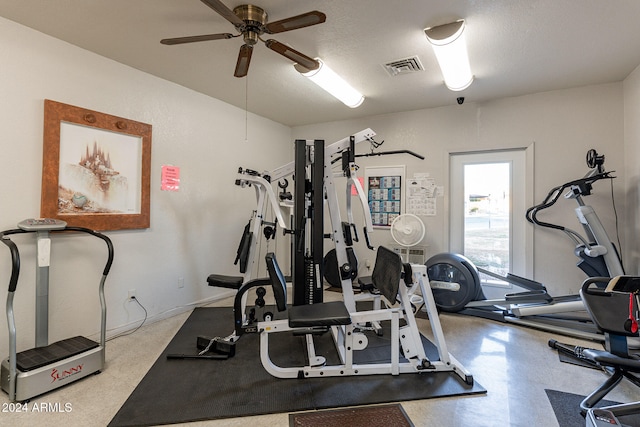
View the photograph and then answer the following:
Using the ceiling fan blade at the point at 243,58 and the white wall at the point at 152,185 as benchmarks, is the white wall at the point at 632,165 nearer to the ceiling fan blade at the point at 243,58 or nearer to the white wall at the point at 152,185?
the ceiling fan blade at the point at 243,58

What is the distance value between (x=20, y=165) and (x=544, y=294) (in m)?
4.79

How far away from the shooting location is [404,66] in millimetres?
2844

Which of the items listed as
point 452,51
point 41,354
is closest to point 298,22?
point 452,51

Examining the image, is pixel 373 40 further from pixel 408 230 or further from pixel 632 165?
pixel 632 165

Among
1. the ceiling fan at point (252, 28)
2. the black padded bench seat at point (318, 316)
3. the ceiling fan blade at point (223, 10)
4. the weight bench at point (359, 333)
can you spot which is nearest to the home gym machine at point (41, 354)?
the weight bench at point (359, 333)

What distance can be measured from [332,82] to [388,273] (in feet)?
6.72

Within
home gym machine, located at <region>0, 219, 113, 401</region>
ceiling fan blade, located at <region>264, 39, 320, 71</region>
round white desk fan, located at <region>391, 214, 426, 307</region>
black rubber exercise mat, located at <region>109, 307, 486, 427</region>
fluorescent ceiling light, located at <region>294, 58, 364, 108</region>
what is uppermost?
fluorescent ceiling light, located at <region>294, 58, 364, 108</region>

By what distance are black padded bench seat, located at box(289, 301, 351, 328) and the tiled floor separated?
53 cm

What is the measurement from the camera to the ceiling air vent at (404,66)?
8.93 feet

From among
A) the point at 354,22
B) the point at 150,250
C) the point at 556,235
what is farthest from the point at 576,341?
the point at 150,250

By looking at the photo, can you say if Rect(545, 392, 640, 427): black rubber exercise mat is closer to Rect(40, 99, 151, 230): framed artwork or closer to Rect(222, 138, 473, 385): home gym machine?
Rect(222, 138, 473, 385): home gym machine

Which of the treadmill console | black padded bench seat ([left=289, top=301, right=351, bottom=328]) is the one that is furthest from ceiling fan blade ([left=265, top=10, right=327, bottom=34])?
the treadmill console

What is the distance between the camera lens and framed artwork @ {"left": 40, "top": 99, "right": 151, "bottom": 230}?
7.91 ft

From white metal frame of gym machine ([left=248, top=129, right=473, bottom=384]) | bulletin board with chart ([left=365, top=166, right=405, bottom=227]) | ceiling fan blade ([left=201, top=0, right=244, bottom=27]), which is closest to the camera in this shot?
ceiling fan blade ([left=201, top=0, right=244, bottom=27])
